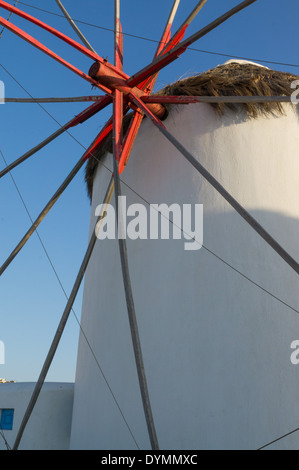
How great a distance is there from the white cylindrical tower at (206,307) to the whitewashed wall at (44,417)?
76cm

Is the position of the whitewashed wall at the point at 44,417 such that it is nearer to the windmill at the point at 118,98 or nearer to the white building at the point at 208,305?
the white building at the point at 208,305

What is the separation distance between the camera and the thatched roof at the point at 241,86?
7812mm

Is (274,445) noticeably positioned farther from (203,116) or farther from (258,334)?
(203,116)

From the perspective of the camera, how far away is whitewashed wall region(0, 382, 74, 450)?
360 inches

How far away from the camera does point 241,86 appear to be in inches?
311

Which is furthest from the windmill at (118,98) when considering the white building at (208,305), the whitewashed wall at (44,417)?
the whitewashed wall at (44,417)

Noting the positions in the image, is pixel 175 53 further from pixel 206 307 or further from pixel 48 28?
pixel 206 307

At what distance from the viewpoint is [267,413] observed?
6324 mm

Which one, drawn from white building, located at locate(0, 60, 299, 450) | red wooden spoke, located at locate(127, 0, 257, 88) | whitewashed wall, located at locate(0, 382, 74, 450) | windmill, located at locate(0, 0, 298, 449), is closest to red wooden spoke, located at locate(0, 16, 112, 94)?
windmill, located at locate(0, 0, 298, 449)

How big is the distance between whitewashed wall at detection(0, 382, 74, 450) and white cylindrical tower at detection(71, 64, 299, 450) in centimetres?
76

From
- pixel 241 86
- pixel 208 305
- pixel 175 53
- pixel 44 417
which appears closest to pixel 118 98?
pixel 175 53

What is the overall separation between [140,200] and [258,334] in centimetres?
269

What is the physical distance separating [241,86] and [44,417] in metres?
6.10

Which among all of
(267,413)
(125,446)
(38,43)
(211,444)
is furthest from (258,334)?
(38,43)
